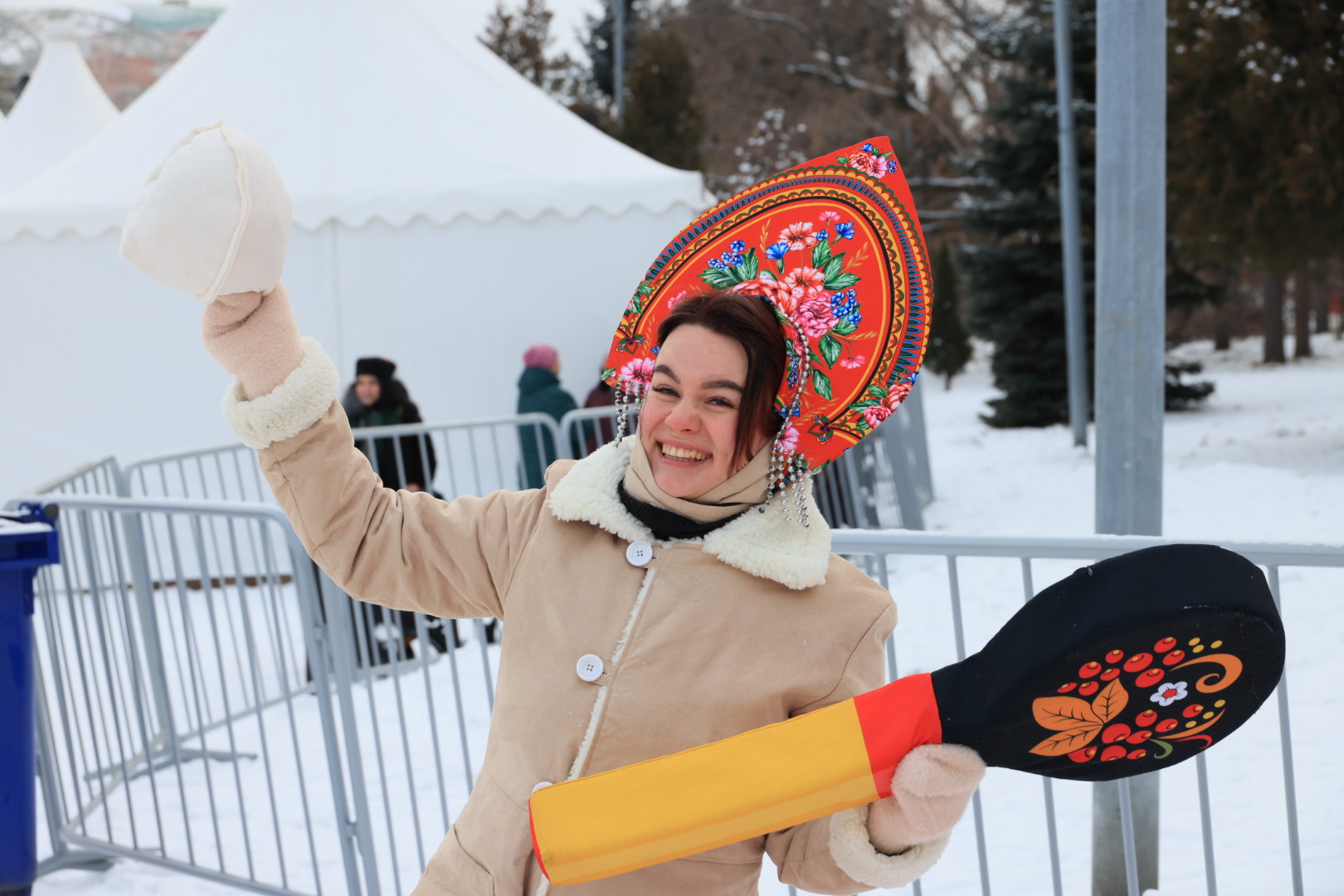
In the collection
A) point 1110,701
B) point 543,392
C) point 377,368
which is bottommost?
point 543,392

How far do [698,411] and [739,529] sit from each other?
0.60 feet

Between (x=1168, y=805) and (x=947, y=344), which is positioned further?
(x=947, y=344)

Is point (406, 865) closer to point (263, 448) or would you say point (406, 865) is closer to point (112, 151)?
point (263, 448)

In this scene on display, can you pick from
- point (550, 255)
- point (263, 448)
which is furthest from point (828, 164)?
point (550, 255)

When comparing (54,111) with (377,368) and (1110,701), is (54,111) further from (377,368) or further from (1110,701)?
(1110,701)

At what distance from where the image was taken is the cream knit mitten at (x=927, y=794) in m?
1.40

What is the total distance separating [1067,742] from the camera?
1403mm

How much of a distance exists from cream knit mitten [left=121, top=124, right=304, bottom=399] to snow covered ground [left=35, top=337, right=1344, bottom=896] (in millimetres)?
2000

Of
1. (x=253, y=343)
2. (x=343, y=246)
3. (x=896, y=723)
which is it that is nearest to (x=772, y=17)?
(x=343, y=246)

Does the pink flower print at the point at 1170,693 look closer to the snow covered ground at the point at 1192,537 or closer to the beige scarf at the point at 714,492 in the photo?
the beige scarf at the point at 714,492

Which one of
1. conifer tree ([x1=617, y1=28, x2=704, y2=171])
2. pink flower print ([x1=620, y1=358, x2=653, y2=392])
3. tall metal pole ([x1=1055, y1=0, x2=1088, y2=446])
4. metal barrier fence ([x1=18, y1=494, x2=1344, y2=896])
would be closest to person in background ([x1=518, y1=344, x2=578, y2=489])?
metal barrier fence ([x1=18, y1=494, x2=1344, y2=896])

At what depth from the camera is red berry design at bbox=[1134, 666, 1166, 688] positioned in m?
1.37

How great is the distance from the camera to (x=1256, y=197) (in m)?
9.51

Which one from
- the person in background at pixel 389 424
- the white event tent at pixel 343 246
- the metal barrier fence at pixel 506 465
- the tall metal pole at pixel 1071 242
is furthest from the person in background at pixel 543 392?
the tall metal pole at pixel 1071 242
